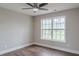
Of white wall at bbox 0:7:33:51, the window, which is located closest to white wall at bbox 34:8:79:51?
the window

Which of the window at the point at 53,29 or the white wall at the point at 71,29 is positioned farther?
the window at the point at 53,29

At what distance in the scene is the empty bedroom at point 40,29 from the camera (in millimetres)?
3644

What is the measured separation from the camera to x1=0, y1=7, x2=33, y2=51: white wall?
12.3 feet

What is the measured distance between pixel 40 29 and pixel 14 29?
1.89 meters

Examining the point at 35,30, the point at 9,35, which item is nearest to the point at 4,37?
the point at 9,35

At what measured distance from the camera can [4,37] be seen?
3.79 m

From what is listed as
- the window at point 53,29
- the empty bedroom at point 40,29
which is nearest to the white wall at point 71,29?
the empty bedroom at point 40,29

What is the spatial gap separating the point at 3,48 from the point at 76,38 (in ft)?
12.5

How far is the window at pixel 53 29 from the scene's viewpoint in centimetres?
432

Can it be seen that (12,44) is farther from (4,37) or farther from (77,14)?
(77,14)

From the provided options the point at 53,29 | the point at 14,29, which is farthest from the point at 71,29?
the point at 14,29

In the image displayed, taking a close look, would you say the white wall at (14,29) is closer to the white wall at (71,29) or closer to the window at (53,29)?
the window at (53,29)

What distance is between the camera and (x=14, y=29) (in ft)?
14.1

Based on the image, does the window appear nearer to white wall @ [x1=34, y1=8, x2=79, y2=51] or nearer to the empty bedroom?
the empty bedroom
